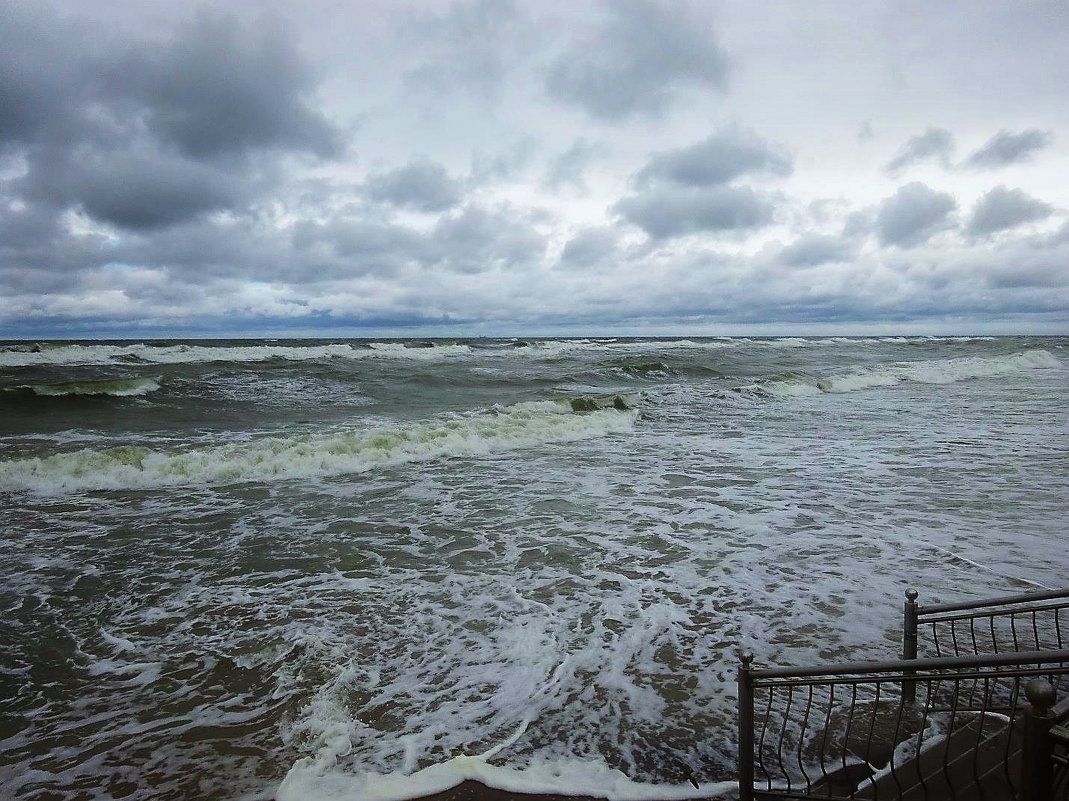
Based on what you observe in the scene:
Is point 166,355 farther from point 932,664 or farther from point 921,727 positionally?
point 932,664

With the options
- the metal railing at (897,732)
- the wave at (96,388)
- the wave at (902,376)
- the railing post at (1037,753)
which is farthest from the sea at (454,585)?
the wave at (902,376)

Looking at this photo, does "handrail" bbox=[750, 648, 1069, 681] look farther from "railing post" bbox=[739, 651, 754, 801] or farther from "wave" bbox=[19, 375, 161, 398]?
"wave" bbox=[19, 375, 161, 398]

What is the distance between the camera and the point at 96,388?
26750 mm

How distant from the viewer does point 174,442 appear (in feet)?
53.1

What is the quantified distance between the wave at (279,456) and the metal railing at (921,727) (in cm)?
1140

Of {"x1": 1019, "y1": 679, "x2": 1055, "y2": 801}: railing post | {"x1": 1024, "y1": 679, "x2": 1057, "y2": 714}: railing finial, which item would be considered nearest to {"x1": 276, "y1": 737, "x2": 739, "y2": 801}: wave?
{"x1": 1019, "y1": 679, "x2": 1055, "y2": 801}: railing post

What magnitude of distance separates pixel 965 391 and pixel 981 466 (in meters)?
20.0

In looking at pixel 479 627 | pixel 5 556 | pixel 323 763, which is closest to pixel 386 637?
pixel 479 627

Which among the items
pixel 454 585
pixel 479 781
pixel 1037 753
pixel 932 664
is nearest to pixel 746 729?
pixel 932 664

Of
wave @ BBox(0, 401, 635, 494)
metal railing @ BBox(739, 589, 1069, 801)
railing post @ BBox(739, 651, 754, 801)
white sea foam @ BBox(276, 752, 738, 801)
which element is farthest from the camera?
wave @ BBox(0, 401, 635, 494)

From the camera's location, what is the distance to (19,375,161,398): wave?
25.3 metres

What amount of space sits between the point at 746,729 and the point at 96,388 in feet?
103

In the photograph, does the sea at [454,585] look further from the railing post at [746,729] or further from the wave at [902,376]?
the wave at [902,376]

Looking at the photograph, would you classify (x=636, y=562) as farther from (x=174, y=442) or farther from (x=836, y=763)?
(x=174, y=442)
